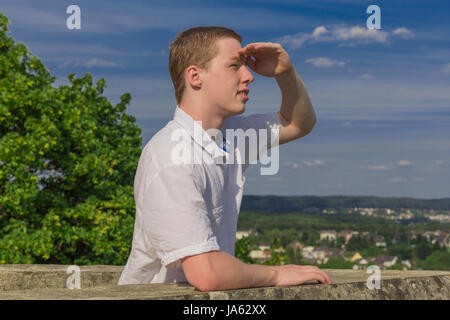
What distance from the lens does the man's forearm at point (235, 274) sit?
3395 mm

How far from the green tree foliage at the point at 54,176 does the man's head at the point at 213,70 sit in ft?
39.6

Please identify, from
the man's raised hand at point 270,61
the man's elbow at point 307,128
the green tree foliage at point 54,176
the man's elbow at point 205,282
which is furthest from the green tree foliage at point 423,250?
the man's elbow at point 205,282

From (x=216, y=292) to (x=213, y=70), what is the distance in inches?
58.0

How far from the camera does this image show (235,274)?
3.48 meters

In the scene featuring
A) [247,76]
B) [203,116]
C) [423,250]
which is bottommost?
[423,250]

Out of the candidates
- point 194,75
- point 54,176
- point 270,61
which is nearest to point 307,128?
point 270,61

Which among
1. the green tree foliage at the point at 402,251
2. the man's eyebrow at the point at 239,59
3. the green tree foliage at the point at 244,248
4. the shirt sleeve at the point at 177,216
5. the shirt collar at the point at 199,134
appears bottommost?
the green tree foliage at the point at 402,251

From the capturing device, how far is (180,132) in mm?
3859

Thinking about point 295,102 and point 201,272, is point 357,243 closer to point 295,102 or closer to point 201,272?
point 295,102

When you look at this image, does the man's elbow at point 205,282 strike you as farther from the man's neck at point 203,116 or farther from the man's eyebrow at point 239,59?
the man's eyebrow at point 239,59

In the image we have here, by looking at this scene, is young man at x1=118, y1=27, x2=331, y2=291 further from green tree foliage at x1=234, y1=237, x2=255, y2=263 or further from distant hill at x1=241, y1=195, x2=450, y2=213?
distant hill at x1=241, y1=195, x2=450, y2=213

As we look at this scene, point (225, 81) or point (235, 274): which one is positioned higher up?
point (225, 81)
